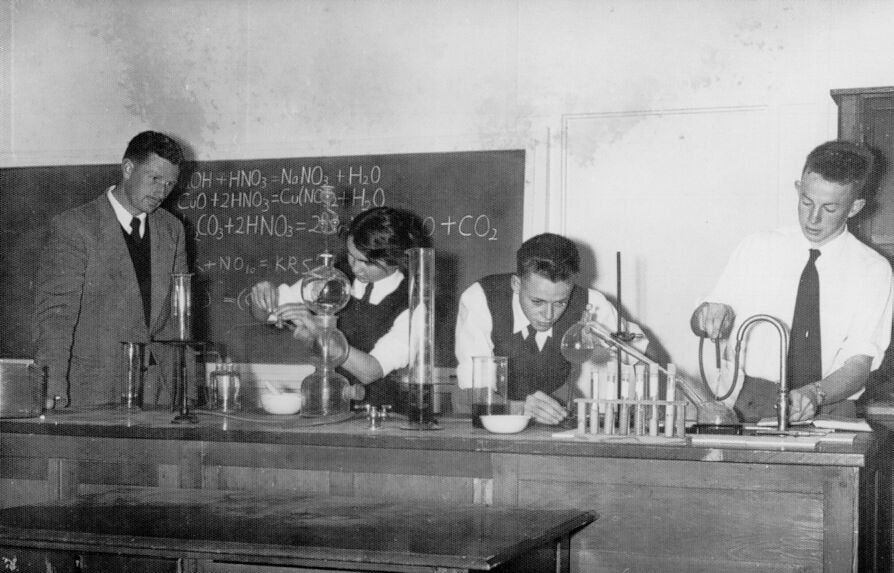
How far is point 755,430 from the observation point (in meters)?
2.84

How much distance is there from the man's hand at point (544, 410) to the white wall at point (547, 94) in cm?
167

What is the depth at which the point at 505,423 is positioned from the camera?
2.93 meters

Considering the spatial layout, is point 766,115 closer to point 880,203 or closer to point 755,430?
point 880,203

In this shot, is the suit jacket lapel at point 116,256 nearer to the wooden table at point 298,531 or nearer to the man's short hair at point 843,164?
the wooden table at point 298,531

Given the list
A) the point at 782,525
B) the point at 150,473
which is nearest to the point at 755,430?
the point at 782,525

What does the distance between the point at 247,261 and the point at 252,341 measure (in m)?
0.42

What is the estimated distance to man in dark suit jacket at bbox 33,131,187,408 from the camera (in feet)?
13.9

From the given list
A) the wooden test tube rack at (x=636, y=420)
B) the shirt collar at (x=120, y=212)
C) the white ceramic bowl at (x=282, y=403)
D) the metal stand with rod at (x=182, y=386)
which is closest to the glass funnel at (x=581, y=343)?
the wooden test tube rack at (x=636, y=420)

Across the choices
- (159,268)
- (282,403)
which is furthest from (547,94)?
(282,403)

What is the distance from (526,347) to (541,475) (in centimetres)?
105

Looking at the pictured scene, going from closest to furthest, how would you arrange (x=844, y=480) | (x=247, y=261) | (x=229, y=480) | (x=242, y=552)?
(x=242, y=552) → (x=844, y=480) → (x=229, y=480) → (x=247, y=261)

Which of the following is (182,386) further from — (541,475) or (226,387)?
(541,475)

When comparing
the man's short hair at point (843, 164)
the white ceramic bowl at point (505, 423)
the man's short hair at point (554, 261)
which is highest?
the man's short hair at point (843, 164)

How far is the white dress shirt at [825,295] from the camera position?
161 inches
